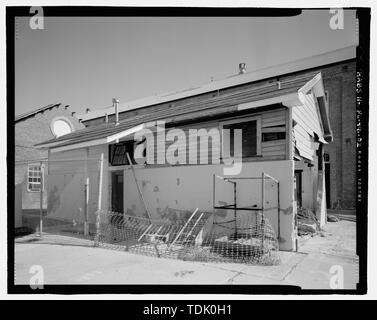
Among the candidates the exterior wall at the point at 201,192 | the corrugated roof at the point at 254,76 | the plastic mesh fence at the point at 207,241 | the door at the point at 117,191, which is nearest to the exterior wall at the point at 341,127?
the corrugated roof at the point at 254,76

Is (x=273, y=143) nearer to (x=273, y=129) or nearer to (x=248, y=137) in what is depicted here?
(x=273, y=129)

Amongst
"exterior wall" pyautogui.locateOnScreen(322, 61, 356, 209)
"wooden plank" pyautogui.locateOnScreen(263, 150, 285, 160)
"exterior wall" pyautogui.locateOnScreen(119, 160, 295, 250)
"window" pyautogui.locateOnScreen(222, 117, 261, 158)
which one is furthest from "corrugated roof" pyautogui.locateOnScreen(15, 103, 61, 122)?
"exterior wall" pyautogui.locateOnScreen(322, 61, 356, 209)

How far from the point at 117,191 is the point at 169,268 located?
701 cm

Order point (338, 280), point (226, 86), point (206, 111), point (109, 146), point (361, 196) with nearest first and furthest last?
point (361, 196), point (338, 280), point (206, 111), point (109, 146), point (226, 86)

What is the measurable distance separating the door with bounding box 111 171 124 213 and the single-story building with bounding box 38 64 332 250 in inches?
1.7

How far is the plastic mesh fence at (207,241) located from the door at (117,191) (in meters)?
2.10

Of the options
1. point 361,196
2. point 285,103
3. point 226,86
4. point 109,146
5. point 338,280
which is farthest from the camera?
point 226,86

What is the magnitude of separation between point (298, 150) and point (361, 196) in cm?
476

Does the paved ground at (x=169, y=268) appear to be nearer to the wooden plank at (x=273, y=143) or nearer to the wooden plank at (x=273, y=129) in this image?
the wooden plank at (x=273, y=143)

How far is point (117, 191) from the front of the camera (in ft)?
40.0

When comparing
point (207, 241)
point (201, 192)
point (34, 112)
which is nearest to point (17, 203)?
point (201, 192)
